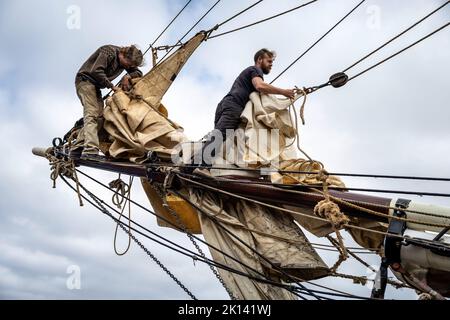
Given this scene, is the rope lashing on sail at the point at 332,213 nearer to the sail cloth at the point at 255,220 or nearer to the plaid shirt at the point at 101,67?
the sail cloth at the point at 255,220

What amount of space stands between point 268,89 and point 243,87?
0.32 m

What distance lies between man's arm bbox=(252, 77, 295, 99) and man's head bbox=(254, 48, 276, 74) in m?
0.27

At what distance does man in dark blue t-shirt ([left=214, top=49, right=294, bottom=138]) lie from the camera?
5.64 meters

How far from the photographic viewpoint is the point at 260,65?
19.5 feet

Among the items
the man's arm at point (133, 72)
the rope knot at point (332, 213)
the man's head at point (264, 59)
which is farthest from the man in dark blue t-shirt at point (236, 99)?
the man's arm at point (133, 72)

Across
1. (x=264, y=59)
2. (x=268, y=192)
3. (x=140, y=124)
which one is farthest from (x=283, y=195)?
(x=140, y=124)

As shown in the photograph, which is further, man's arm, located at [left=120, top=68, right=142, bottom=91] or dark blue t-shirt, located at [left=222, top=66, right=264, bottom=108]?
man's arm, located at [left=120, top=68, right=142, bottom=91]

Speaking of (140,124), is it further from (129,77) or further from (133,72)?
(133,72)

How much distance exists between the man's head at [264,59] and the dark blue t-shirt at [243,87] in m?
0.11

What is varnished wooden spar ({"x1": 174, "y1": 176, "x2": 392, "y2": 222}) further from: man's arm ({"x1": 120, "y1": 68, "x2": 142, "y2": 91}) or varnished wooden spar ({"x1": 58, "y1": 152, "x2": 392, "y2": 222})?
man's arm ({"x1": 120, "y1": 68, "x2": 142, "y2": 91})

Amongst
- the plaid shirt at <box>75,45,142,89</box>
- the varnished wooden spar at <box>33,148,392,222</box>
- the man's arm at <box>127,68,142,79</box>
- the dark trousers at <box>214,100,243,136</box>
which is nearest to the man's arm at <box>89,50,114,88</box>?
the plaid shirt at <box>75,45,142,89</box>

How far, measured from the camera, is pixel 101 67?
6855 millimetres
